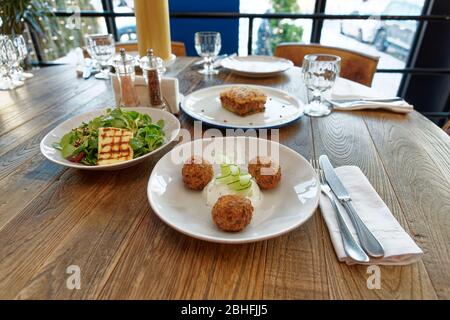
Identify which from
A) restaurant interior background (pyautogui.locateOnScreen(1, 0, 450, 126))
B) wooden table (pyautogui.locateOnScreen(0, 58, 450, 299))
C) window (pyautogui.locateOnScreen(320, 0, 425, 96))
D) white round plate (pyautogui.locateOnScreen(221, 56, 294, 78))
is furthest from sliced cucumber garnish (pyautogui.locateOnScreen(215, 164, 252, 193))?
window (pyautogui.locateOnScreen(320, 0, 425, 96))

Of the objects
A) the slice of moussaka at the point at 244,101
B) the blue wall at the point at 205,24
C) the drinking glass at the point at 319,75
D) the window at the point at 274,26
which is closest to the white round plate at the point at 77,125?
the slice of moussaka at the point at 244,101

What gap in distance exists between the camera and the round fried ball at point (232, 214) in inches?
21.4

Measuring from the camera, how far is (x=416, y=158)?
819 millimetres

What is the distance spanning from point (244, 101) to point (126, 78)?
1.38 ft

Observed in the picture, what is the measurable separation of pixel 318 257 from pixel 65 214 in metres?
0.51

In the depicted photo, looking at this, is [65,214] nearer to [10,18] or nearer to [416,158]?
[416,158]

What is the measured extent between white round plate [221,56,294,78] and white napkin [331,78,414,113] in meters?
0.31

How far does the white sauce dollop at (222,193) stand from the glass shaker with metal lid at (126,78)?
0.59 m

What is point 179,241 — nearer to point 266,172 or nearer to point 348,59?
point 266,172

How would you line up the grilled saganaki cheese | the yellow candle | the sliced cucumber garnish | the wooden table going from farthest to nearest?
the yellow candle < the grilled saganaki cheese < the sliced cucumber garnish < the wooden table

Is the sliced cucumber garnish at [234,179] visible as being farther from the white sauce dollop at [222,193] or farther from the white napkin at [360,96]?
the white napkin at [360,96]

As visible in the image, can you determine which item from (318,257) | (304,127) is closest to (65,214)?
(318,257)

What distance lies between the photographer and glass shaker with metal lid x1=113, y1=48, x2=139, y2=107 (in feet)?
3.36

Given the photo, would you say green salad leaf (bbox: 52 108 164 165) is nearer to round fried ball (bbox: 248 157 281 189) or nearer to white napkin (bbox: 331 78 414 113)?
round fried ball (bbox: 248 157 281 189)
